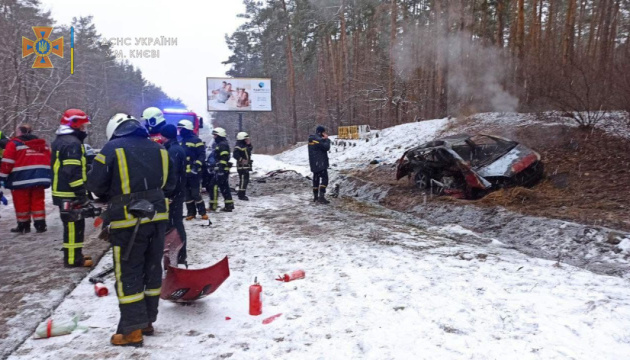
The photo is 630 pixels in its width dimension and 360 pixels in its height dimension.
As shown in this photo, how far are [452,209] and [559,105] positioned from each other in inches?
239

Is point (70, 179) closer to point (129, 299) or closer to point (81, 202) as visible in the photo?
point (81, 202)

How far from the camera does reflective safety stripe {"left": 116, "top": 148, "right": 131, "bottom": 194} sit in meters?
3.03

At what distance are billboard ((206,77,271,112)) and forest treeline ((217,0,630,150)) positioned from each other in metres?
4.40

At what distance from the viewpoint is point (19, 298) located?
389 cm

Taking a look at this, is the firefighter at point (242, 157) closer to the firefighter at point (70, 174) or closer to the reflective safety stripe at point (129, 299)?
the firefighter at point (70, 174)

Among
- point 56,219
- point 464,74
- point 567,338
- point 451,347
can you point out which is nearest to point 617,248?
point 567,338

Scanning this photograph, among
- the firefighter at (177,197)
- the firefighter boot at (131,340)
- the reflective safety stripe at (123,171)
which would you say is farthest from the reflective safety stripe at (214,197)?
the firefighter boot at (131,340)

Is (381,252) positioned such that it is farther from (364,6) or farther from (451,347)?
(364,6)

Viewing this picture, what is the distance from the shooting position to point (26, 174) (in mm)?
6305

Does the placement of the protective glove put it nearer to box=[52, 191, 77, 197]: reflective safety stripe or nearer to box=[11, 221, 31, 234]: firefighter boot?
box=[52, 191, 77, 197]: reflective safety stripe

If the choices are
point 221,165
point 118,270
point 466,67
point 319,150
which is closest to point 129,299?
point 118,270

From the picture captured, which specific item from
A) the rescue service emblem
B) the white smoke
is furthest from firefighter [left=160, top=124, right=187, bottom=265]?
the white smoke

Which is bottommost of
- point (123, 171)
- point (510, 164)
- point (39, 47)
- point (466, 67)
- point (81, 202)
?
point (81, 202)

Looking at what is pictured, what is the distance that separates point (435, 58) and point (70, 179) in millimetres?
27118
